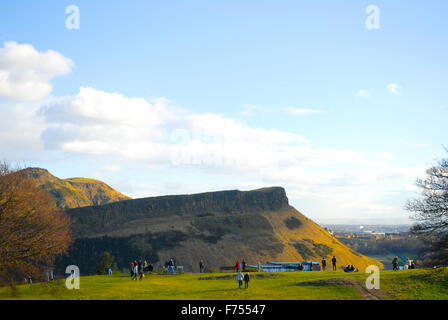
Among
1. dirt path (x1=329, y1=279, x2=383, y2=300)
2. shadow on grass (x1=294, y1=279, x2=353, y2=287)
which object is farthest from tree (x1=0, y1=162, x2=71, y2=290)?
dirt path (x1=329, y1=279, x2=383, y2=300)

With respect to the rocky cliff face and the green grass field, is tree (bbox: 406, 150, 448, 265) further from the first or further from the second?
the rocky cliff face

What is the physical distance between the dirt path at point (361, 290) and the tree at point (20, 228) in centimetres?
2511

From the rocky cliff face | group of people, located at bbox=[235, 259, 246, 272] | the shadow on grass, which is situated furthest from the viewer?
the rocky cliff face

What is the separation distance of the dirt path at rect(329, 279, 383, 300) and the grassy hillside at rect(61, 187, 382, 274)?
Result: 2738 inches

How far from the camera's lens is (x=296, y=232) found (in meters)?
137

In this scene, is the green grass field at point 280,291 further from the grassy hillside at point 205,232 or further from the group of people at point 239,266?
the grassy hillside at point 205,232

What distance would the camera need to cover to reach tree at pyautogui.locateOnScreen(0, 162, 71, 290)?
30297 millimetres

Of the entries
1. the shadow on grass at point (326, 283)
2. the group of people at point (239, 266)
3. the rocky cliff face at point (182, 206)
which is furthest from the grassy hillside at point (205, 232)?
the shadow on grass at point (326, 283)

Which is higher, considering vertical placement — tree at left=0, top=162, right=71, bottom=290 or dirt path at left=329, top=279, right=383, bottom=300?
tree at left=0, top=162, right=71, bottom=290

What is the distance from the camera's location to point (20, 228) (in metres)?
31.8

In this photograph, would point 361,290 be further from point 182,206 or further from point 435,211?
point 182,206
